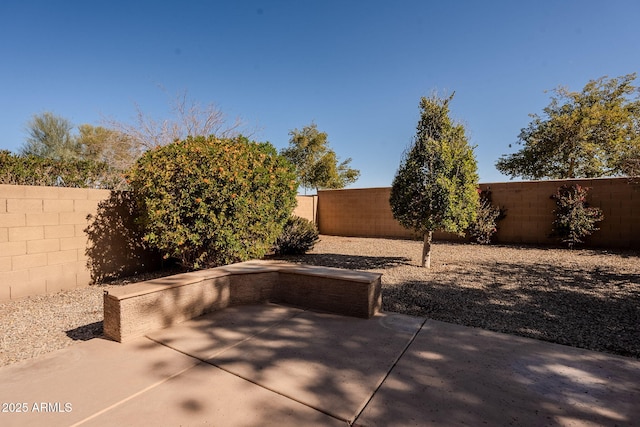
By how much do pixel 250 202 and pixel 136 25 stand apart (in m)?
8.65

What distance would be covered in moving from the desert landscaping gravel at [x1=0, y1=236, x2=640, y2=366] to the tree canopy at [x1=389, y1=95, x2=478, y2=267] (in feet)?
3.95

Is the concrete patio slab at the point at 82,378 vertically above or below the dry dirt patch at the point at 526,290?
above

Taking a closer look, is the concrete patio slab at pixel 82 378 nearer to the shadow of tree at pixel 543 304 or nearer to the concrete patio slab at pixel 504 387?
the concrete patio slab at pixel 504 387

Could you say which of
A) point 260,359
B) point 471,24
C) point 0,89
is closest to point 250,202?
point 260,359

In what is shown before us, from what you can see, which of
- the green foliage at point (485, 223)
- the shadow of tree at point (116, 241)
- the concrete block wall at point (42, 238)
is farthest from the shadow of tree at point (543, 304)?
the concrete block wall at point (42, 238)

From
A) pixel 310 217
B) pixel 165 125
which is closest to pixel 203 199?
pixel 310 217

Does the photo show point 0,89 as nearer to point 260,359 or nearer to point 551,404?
point 260,359

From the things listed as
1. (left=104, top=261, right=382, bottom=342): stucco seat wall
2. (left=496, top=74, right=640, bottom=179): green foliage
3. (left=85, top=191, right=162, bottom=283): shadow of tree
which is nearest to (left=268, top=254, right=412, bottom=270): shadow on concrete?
(left=104, top=261, right=382, bottom=342): stucco seat wall

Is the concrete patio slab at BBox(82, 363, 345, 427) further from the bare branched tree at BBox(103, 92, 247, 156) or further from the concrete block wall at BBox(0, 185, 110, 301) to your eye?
the bare branched tree at BBox(103, 92, 247, 156)

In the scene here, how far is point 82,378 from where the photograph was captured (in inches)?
85.6

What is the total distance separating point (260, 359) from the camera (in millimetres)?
2430

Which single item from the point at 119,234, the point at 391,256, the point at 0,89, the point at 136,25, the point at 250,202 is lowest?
the point at 391,256

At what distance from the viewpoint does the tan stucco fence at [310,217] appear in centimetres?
451

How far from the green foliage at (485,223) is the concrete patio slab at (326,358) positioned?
8.94 m
